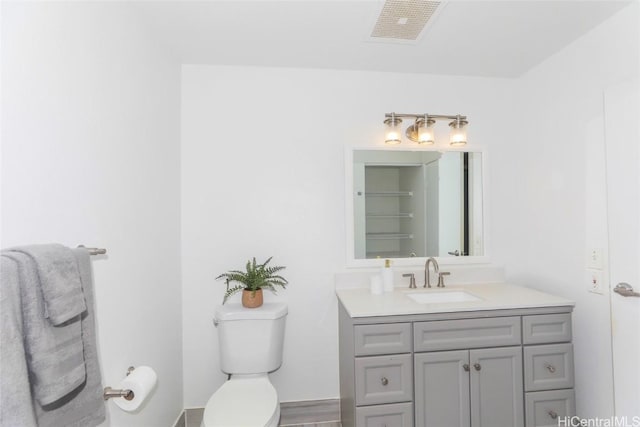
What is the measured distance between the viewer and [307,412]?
2092mm

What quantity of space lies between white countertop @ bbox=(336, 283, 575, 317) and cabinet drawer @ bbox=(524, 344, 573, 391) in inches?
9.5

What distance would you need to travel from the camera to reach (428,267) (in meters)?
2.17

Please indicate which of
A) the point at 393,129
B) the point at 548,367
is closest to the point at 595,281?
the point at 548,367

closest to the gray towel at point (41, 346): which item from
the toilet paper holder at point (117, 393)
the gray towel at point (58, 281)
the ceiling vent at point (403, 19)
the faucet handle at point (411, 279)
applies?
the gray towel at point (58, 281)

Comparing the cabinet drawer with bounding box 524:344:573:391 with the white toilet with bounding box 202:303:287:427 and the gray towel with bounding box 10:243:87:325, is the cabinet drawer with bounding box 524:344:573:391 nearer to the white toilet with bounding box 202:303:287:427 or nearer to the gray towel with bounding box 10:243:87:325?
the white toilet with bounding box 202:303:287:427

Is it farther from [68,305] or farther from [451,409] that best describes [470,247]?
[68,305]

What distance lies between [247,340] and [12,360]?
1315 mm

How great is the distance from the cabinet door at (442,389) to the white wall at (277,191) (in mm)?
676

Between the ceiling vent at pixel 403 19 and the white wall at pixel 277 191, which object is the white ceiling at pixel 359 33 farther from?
the white wall at pixel 277 191

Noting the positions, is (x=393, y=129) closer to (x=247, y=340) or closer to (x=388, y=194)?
(x=388, y=194)

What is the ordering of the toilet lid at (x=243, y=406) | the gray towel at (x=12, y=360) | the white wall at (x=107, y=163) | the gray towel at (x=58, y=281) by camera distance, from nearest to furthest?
the gray towel at (x=12, y=360) → the gray towel at (x=58, y=281) → the white wall at (x=107, y=163) → the toilet lid at (x=243, y=406)

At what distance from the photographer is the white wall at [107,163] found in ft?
2.78

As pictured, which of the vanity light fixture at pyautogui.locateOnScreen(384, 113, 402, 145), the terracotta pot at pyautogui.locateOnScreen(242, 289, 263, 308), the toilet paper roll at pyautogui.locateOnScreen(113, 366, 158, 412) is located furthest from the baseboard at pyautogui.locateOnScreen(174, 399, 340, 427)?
the vanity light fixture at pyautogui.locateOnScreen(384, 113, 402, 145)

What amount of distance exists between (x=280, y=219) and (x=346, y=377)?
3.47 feet
